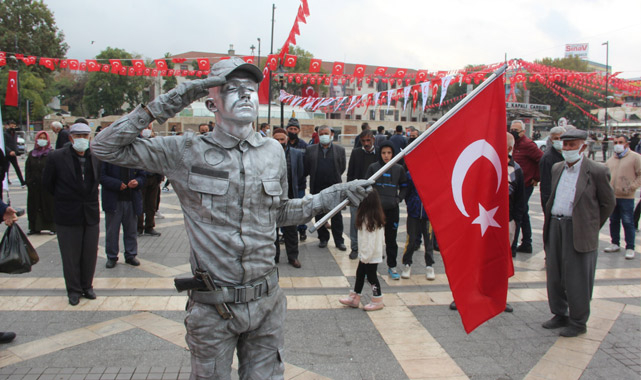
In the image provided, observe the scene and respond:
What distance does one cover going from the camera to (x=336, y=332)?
4582mm

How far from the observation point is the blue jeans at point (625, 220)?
25.0 ft

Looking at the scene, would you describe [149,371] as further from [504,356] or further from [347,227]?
[347,227]

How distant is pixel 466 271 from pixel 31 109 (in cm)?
5431

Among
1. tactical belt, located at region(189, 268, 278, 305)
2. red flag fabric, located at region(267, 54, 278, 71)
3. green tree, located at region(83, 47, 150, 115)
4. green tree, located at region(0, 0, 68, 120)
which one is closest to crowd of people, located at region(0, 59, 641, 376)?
tactical belt, located at region(189, 268, 278, 305)


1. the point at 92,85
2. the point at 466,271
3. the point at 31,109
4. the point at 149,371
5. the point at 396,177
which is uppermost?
the point at 92,85

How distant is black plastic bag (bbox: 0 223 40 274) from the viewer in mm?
4027

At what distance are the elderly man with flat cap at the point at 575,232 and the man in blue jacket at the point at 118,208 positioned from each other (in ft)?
18.0

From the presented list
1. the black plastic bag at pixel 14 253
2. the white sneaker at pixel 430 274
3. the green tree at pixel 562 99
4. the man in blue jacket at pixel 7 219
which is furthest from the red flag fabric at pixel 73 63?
the green tree at pixel 562 99

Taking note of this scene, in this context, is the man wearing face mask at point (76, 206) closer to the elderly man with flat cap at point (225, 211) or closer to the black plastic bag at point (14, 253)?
the black plastic bag at point (14, 253)

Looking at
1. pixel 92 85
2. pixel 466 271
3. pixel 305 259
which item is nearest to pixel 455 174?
pixel 466 271

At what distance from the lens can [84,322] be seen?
4699 mm

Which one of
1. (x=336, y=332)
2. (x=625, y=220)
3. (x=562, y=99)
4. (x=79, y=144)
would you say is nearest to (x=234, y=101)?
(x=336, y=332)

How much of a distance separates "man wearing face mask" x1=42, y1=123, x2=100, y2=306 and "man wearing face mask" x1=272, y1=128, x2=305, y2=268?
2.49m

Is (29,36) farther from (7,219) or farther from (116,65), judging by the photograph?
(7,219)
